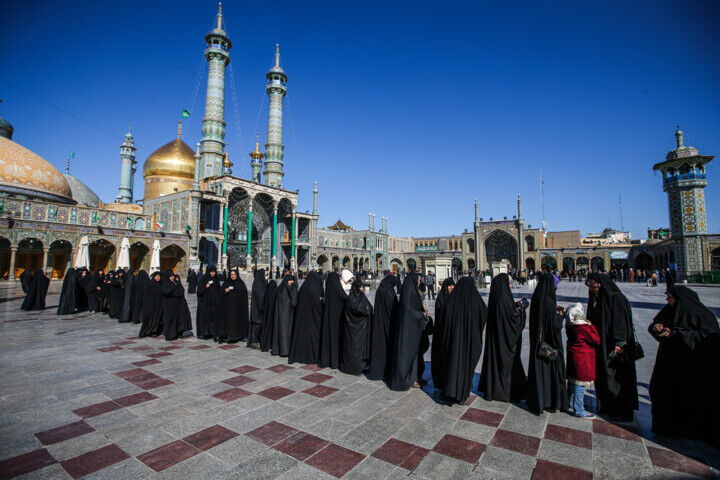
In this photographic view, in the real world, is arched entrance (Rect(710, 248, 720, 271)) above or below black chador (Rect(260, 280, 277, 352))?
above

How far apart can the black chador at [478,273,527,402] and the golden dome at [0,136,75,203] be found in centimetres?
3033

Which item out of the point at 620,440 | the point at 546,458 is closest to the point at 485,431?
the point at 546,458

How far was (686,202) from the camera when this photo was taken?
69.1 feet

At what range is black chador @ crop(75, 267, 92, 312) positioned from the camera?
10.4m

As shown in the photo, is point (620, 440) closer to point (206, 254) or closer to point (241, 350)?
point (241, 350)

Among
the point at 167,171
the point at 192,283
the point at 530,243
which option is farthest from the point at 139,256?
the point at 530,243

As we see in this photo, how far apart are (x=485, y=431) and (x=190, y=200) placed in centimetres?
2910

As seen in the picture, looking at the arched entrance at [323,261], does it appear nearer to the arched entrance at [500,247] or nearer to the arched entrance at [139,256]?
the arched entrance at [500,247]

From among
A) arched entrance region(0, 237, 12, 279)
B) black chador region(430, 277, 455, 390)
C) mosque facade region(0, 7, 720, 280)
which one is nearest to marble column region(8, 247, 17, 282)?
mosque facade region(0, 7, 720, 280)

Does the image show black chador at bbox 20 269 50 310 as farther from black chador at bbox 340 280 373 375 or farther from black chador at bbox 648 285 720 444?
black chador at bbox 648 285 720 444

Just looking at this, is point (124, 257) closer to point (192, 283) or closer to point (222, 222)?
point (192, 283)

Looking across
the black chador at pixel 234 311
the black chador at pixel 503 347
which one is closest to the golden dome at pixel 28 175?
the black chador at pixel 234 311

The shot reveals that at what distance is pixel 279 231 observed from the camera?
38.2 meters

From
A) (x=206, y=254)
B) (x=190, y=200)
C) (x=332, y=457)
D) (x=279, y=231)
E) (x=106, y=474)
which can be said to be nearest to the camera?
(x=106, y=474)
